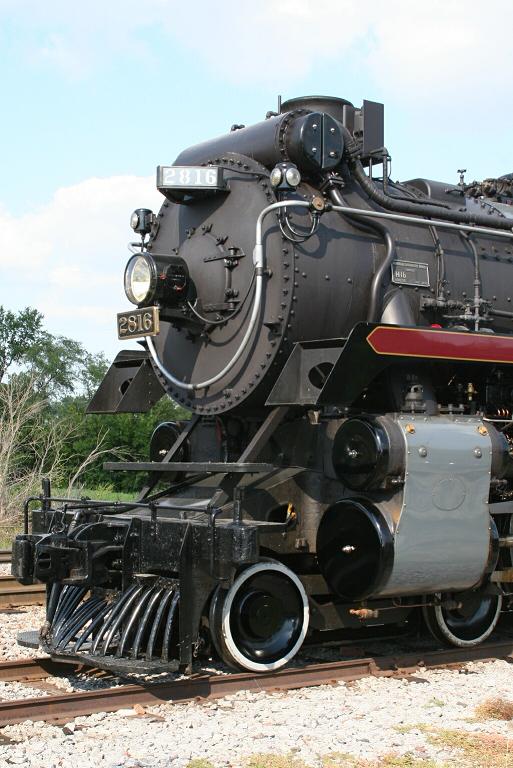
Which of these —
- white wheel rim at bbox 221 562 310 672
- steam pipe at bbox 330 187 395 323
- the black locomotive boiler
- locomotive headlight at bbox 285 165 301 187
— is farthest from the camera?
steam pipe at bbox 330 187 395 323

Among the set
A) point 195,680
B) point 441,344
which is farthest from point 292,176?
point 195,680

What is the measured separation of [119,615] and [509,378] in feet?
11.1

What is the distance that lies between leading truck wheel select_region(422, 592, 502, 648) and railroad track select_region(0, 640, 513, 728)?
5.8 inches

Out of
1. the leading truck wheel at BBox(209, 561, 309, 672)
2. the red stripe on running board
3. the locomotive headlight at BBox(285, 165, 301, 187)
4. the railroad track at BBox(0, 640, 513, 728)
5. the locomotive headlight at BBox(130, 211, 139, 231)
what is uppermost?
the locomotive headlight at BBox(130, 211, 139, 231)

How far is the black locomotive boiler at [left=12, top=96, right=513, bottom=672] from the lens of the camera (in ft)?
19.0

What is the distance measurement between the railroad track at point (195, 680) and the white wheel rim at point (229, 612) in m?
0.08

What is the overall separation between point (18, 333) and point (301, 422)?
33.8 metres

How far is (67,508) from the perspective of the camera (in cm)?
653

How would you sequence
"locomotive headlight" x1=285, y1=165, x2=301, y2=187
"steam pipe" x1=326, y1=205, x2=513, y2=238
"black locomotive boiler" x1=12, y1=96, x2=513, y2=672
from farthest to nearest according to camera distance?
1. "steam pipe" x1=326, y1=205, x2=513, y2=238
2. "locomotive headlight" x1=285, y1=165, x2=301, y2=187
3. "black locomotive boiler" x1=12, y1=96, x2=513, y2=672

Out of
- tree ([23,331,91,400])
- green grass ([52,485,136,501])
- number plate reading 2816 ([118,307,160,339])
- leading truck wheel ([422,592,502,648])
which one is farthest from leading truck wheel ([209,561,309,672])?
tree ([23,331,91,400])

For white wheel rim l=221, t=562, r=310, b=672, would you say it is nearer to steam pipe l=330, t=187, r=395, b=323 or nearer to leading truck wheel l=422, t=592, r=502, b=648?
leading truck wheel l=422, t=592, r=502, b=648

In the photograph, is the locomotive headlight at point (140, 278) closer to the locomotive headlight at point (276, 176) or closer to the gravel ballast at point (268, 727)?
the locomotive headlight at point (276, 176)

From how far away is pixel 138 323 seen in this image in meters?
6.70

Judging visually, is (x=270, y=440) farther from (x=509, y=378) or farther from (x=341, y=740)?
(x=341, y=740)
